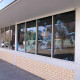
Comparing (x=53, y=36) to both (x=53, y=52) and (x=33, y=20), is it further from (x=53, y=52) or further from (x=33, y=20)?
(x=33, y=20)

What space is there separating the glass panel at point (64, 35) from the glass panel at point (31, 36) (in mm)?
1659

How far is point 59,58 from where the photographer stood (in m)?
5.09

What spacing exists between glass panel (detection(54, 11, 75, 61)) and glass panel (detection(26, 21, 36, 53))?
65.3 inches

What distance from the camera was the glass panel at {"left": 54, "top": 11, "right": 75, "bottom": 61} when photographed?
181 inches

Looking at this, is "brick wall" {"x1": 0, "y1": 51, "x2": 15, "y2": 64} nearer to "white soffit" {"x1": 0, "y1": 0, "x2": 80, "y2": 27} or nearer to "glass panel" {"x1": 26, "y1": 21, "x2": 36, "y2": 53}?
"glass panel" {"x1": 26, "y1": 21, "x2": 36, "y2": 53}

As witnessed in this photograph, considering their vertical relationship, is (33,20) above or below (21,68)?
above

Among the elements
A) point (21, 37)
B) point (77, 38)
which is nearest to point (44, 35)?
point (77, 38)

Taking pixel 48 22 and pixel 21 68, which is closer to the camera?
pixel 48 22

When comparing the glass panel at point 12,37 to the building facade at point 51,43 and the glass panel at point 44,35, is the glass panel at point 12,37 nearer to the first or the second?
the building facade at point 51,43

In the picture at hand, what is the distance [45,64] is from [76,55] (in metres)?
1.63

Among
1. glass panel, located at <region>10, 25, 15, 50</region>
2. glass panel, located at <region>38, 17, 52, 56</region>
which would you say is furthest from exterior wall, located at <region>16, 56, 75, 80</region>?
glass panel, located at <region>10, 25, 15, 50</region>

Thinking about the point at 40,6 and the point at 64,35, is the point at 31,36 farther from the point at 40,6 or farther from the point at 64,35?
the point at 40,6

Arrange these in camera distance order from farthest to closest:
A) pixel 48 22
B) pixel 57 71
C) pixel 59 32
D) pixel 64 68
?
1. pixel 48 22
2. pixel 59 32
3. pixel 57 71
4. pixel 64 68

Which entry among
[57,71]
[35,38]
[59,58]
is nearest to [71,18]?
[59,58]
